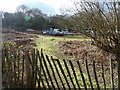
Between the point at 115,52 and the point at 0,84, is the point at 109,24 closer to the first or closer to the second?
the point at 115,52

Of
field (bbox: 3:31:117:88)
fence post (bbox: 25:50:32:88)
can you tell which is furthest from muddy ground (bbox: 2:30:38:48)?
fence post (bbox: 25:50:32:88)

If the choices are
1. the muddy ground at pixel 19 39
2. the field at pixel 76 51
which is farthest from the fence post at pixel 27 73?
the muddy ground at pixel 19 39

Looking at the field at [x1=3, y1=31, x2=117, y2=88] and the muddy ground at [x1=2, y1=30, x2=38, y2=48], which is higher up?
the muddy ground at [x1=2, y1=30, x2=38, y2=48]

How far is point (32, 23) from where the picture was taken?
34344mm

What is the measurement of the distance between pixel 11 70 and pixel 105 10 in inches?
155

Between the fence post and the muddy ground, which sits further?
the muddy ground

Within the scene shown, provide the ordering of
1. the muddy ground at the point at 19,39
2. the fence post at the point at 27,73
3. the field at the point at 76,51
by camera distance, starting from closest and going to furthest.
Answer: the fence post at the point at 27,73 → the field at the point at 76,51 → the muddy ground at the point at 19,39

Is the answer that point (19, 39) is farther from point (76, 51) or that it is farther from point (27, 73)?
point (27, 73)

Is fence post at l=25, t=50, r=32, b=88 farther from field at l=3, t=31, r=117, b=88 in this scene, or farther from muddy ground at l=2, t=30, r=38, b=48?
muddy ground at l=2, t=30, r=38, b=48

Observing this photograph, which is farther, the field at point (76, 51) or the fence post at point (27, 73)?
the field at point (76, 51)

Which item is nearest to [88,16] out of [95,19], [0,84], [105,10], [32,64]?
[95,19]

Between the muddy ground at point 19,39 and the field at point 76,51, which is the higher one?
the muddy ground at point 19,39

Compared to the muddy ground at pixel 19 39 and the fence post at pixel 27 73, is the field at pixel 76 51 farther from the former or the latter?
the fence post at pixel 27 73

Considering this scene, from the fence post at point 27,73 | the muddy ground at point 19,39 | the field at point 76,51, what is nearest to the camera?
the fence post at point 27,73
